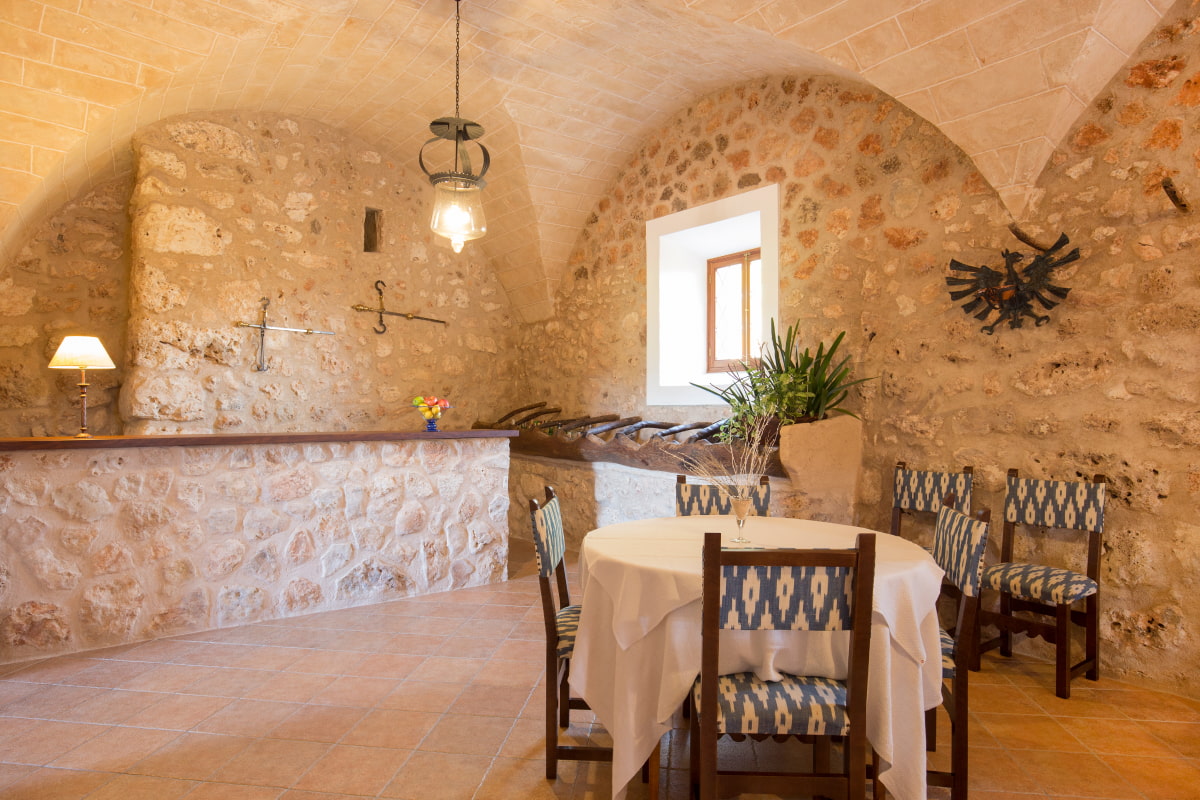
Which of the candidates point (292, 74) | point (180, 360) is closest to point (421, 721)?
point (180, 360)

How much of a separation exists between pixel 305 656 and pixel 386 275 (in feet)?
12.0

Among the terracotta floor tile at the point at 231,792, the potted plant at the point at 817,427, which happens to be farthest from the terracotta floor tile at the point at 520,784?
the potted plant at the point at 817,427

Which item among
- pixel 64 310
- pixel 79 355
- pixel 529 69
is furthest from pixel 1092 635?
pixel 64 310

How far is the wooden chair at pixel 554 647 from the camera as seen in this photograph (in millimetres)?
2113

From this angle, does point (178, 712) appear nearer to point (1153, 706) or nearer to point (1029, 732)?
point (1029, 732)

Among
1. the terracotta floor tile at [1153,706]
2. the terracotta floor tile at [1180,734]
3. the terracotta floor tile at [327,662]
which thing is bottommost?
the terracotta floor tile at [1153,706]

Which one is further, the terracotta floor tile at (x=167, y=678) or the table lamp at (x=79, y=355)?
the table lamp at (x=79, y=355)

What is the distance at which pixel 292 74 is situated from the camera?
4738mm

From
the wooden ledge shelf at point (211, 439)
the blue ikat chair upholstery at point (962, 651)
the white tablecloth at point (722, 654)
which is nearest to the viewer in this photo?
the white tablecloth at point (722, 654)

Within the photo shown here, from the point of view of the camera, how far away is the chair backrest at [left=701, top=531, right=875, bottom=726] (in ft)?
5.13

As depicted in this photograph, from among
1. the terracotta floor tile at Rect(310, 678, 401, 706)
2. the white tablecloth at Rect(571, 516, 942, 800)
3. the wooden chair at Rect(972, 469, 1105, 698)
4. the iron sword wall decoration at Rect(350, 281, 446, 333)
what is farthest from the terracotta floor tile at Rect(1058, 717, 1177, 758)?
the iron sword wall decoration at Rect(350, 281, 446, 333)

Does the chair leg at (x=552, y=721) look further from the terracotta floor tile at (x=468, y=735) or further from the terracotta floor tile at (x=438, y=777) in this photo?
the terracotta floor tile at (x=468, y=735)

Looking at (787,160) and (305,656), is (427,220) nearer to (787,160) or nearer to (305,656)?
(787,160)

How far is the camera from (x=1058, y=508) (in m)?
3.09
